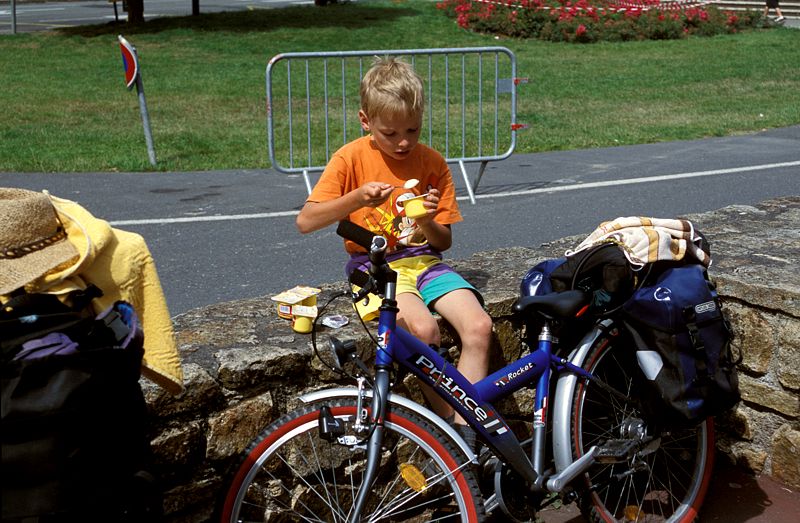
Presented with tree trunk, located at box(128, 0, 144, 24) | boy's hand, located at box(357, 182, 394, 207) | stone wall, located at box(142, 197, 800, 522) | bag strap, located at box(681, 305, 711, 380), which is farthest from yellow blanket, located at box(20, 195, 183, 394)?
tree trunk, located at box(128, 0, 144, 24)

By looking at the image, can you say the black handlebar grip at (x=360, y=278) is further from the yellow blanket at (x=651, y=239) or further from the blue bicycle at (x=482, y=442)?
the yellow blanket at (x=651, y=239)

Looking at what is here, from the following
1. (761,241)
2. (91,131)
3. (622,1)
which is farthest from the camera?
(622,1)

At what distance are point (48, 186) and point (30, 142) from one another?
306 cm

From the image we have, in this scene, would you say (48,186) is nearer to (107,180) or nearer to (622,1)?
(107,180)

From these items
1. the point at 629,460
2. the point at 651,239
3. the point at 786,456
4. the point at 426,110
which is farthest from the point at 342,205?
the point at 426,110

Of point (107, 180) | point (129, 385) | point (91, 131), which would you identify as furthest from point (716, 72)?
point (129, 385)

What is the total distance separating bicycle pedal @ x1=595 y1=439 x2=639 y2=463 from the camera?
3613mm

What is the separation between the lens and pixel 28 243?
2.58 metres

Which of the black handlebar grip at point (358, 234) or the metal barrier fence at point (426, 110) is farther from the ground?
the black handlebar grip at point (358, 234)

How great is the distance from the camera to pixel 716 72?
64.0 ft

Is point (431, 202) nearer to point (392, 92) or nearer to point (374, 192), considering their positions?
point (374, 192)

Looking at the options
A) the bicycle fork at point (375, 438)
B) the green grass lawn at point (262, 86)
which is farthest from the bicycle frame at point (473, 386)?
the green grass lawn at point (262, 86)

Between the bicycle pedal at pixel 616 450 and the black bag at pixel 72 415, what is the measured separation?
1.65 meters

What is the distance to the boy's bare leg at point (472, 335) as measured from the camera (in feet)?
11.9
